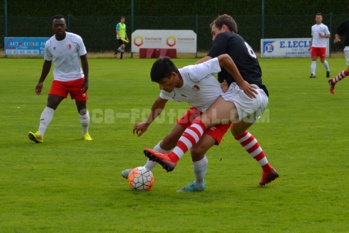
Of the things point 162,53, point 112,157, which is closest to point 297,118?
point 112,157

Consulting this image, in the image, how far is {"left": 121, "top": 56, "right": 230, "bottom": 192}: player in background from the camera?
861 centimetres

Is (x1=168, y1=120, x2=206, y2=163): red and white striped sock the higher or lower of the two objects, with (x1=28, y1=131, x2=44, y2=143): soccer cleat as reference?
higher

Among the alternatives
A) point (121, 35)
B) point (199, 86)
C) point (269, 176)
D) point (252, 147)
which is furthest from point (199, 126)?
point (121, 35)

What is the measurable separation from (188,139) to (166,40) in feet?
119

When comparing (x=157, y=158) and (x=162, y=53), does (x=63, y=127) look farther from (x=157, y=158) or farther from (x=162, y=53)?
(x=162, y=53)

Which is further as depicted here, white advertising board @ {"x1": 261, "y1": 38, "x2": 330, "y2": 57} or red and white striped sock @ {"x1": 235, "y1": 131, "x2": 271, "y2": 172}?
white advertising board @ {"x1": 261, "y1": 38, "x2": 330, "y2": 57}

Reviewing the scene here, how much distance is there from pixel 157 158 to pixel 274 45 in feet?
122

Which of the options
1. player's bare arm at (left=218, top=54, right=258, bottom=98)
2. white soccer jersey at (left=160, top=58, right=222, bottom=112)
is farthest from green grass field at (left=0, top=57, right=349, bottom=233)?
player's bare arm at (left=218, top=54, right=258, bottom=98)

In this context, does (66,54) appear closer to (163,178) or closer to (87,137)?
(87,137)

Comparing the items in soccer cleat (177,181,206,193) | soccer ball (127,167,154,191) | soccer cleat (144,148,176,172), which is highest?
soccer cleat (144,148,176,172)

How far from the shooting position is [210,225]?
7.54 metres

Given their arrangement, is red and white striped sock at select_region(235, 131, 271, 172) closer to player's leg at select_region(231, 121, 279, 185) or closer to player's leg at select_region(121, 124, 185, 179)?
player's leg at select_region(231, 121, 279, 185)

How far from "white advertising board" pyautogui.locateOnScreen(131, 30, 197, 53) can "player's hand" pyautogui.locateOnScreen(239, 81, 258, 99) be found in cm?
3567

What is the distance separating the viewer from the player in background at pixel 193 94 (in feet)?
28.2
